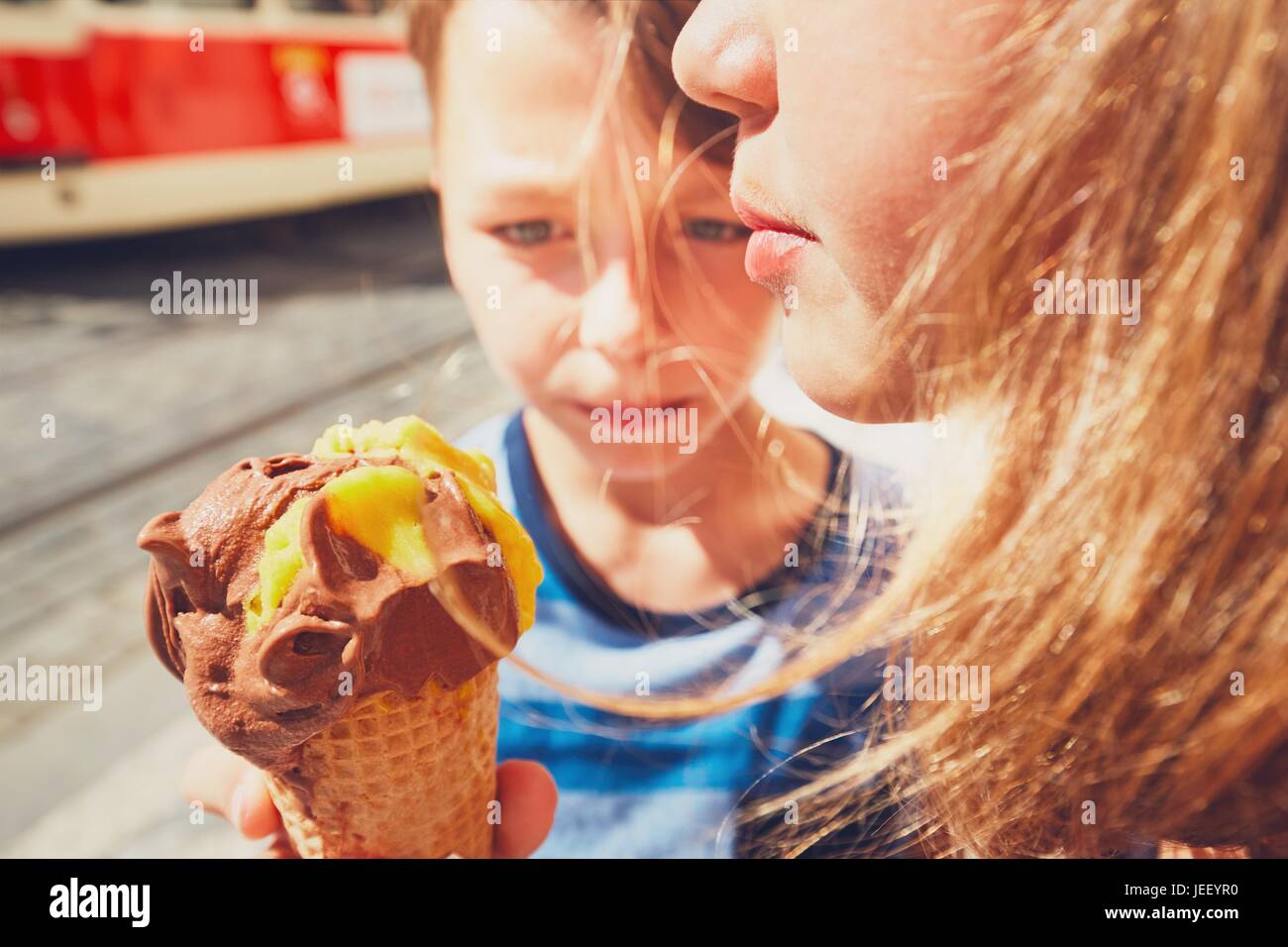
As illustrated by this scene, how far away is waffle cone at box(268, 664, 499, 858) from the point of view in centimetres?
76

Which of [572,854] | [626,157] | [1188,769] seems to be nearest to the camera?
[1188,769]

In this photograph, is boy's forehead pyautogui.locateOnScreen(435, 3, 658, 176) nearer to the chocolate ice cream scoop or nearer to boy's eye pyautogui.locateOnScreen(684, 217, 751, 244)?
boy's eye pyautogui.locateOnScreen(684, 217, 751, 244)

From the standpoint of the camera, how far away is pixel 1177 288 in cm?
59

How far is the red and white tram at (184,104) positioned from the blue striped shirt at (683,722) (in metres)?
2.70

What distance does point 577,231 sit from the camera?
924 mm

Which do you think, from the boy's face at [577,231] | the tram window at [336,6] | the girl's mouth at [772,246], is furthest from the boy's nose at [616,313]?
the tram window at [336,6]

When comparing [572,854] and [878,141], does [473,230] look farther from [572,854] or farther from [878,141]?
[572,854]
